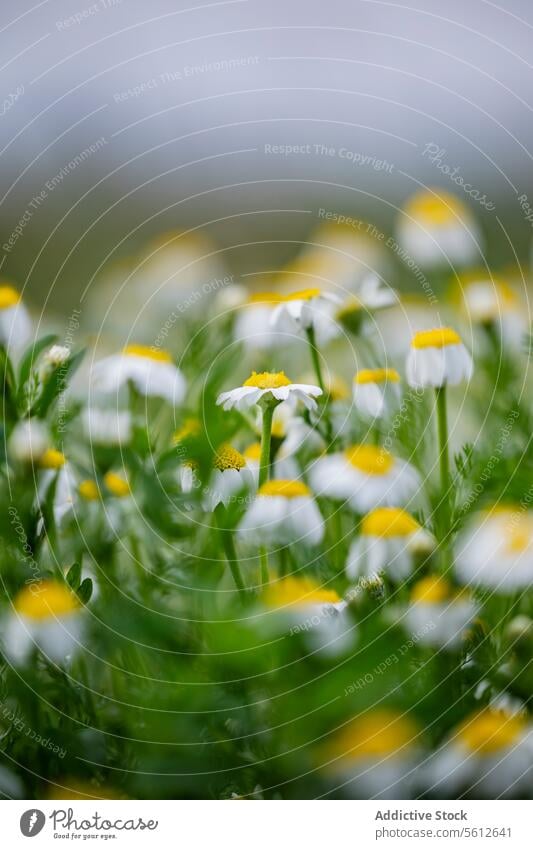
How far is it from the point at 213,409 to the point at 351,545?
8 cm

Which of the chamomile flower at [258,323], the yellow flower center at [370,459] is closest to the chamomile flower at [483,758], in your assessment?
the yellow flower center at [370,459]

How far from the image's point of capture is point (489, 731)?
32 cm

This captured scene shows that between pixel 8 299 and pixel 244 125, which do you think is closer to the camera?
pixel 8 299

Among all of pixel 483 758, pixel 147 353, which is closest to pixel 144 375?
pixel 147 353

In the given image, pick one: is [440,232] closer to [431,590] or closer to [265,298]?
[265,298]

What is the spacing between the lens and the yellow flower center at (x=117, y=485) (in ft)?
1.17

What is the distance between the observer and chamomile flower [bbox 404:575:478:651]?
309 millimetres

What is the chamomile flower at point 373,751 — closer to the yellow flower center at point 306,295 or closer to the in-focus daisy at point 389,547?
the in-focus daisy at point 389,547

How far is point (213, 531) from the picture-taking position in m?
0.33

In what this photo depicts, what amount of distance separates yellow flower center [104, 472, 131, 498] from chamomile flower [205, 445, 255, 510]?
5 cm

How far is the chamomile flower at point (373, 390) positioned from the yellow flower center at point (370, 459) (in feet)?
0.08

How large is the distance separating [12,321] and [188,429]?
12 centimetres

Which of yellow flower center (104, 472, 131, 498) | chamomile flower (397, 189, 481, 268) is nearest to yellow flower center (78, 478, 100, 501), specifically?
yellow flower center (104, 472, 131, 498)

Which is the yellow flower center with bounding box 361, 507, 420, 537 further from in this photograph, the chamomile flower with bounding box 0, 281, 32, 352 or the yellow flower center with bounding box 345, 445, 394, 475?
the chamomile flower with bounding box 0, 281, 32, 352
